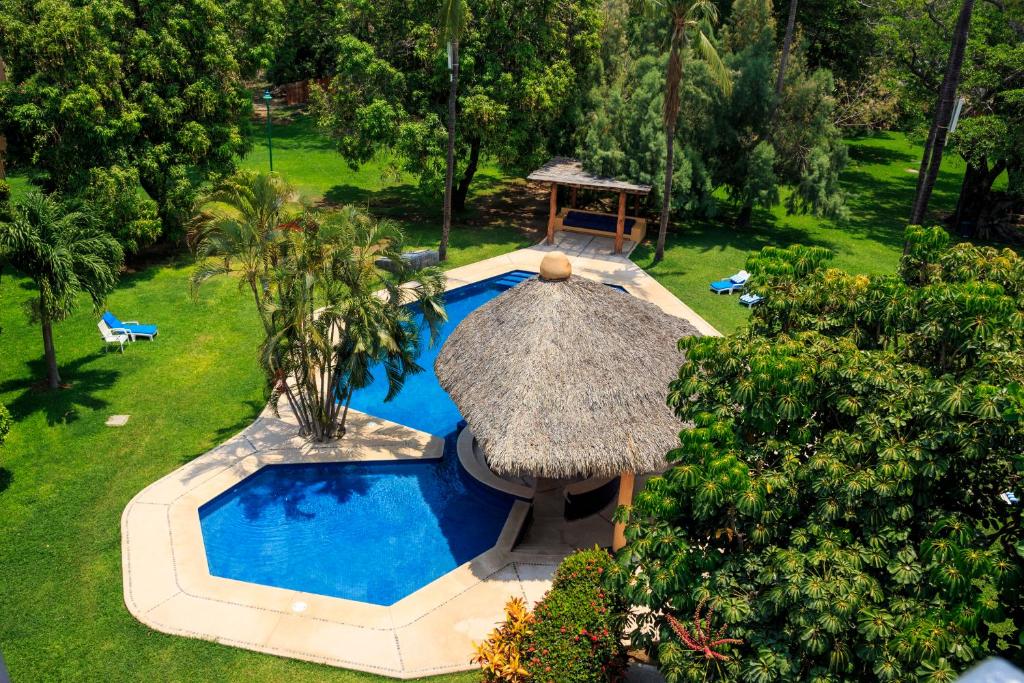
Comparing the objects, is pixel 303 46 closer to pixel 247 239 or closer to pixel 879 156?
pixel 879 156

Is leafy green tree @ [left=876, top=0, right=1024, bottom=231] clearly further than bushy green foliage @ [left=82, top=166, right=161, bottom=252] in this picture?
Yes

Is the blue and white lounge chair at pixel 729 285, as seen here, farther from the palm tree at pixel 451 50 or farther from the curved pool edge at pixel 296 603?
the curved pool edge at pixel 296 603

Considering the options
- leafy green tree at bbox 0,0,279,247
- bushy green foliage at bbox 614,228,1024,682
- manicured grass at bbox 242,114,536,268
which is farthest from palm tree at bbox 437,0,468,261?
bushy green foliage at bbox 614,228,1024,682

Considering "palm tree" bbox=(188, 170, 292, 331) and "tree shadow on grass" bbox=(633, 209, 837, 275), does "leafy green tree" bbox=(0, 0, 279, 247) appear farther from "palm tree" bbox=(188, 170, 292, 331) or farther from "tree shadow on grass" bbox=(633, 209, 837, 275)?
"tree shadow on grass" bbox=(633, 209, 837, 275)

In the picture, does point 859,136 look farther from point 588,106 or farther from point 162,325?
point 162,325

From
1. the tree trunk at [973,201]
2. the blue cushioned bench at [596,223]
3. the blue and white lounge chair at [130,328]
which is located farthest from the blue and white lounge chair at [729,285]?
the blue and white lounge chair at [130,328]

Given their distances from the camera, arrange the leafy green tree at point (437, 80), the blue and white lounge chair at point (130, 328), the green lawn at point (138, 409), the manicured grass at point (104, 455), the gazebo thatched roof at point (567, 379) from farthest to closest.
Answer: the leafy green tree at point (437, 80) → the blue and white lounge chair at point (130, 328) → the gazebo thatched roof at point (567, 379) → the green lawn at point (138, 409) → the manicured grass at point (104, 455)

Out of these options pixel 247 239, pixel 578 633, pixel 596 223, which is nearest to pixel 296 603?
pixel 578 633
